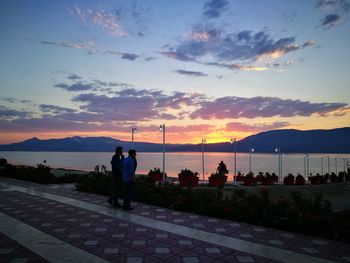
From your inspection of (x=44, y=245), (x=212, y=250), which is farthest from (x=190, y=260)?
(x=44, y=245)

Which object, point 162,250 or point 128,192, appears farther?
point 128,192

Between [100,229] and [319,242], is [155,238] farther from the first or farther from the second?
[319,242]

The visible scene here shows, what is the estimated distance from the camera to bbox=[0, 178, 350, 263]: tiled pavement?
5766 millimetres

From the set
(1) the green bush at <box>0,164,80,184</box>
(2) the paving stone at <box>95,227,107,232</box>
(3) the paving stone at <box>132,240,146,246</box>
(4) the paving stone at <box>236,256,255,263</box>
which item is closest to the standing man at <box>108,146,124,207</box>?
(2) the paving stone at <box>95,227,107,232</box>

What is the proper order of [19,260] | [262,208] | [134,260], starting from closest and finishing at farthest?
[19,260]
[134,260]
[262,208]

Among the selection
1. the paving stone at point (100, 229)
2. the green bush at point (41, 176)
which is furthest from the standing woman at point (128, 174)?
the green bush at point (41, 176)

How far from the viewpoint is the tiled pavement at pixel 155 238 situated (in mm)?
5766

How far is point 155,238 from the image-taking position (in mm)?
6875

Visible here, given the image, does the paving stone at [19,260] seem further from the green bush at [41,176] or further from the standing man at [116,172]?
the green bush at [41,176]

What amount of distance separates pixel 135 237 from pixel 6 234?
295 centimetres

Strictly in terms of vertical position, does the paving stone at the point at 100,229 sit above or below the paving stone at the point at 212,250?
above

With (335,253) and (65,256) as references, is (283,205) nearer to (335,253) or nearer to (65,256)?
(335,253)

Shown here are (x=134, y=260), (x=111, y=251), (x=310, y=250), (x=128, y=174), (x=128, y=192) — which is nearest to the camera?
(x=134, y=260)

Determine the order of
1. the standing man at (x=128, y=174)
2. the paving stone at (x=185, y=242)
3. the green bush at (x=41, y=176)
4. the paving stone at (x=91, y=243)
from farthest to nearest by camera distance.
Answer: the green bush at (x=41, y=176), the standing man at (x=128, y=174), the paving stone at (x=185, y=242), the paving stone at (x=91, y=243)
